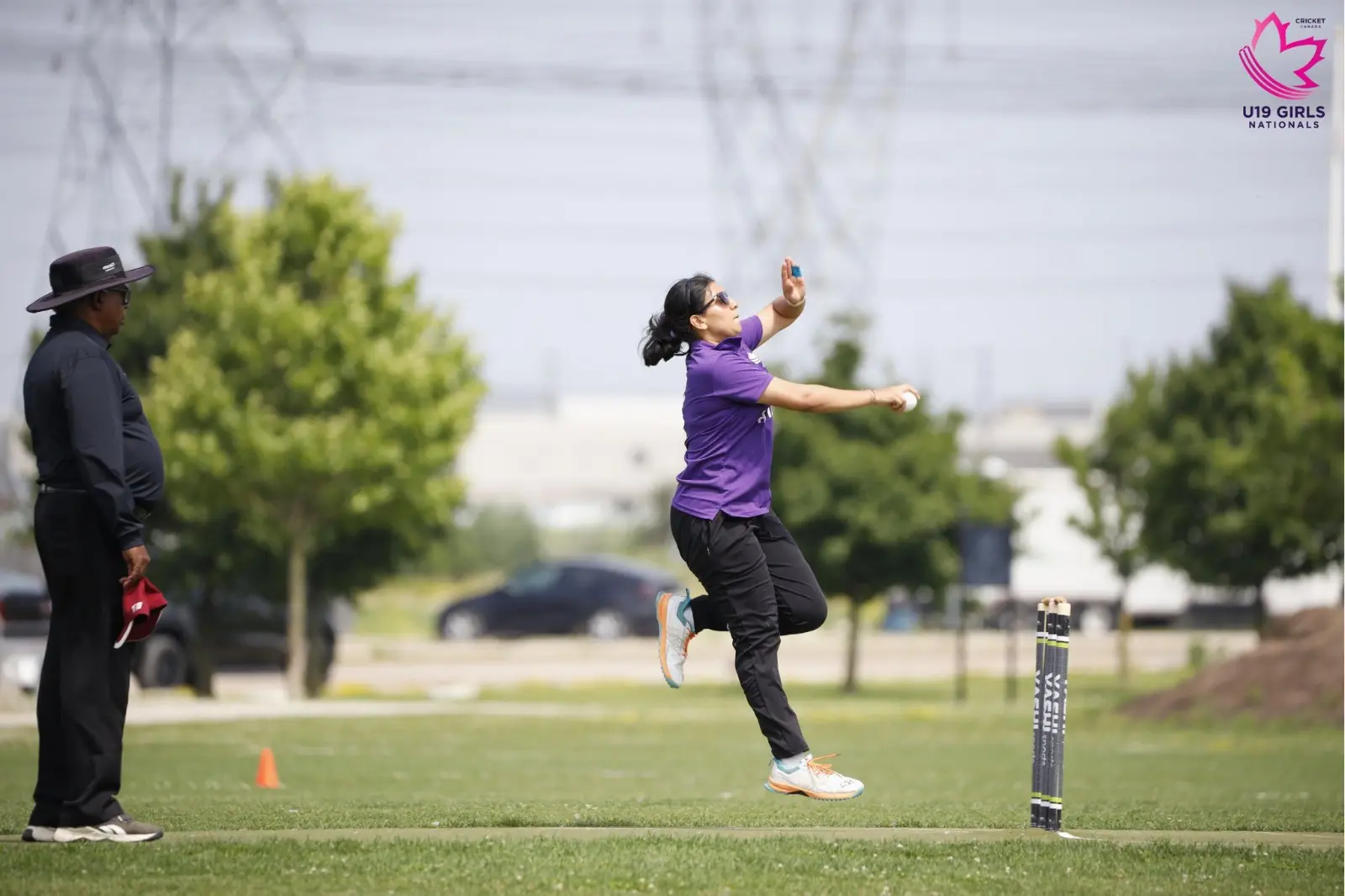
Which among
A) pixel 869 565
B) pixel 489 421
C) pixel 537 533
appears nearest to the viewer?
pixel 869 565

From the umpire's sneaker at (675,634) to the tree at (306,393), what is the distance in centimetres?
1933

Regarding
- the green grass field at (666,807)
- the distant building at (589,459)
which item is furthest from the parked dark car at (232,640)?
the distant building at (589,459)

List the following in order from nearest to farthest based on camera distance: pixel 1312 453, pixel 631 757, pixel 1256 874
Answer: pixel 1256 874
pixel 631 757
pixel 1312 453

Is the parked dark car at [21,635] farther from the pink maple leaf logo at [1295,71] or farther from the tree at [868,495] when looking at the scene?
the pink maple leaf logo at [1295,71]

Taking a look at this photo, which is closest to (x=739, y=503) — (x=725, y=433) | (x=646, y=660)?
(x=725, y=433)

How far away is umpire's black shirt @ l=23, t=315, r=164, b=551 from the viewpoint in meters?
6.89

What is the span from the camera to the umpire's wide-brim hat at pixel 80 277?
23.4 ft

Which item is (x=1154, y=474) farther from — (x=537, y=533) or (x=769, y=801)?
(x=537, y=533)

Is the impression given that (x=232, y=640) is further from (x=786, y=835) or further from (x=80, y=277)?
(x=786, y=835)

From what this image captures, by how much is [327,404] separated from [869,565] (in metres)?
10.7

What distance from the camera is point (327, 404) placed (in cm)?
2784

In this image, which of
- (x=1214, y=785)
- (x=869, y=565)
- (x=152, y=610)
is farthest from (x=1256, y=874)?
(x=869, y=565)

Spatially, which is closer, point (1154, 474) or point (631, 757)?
point (631, 757)

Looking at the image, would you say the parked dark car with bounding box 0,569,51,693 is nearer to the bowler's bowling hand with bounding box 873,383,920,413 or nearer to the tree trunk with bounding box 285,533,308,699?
the tree trunk with bounding box 285,533,308,699
